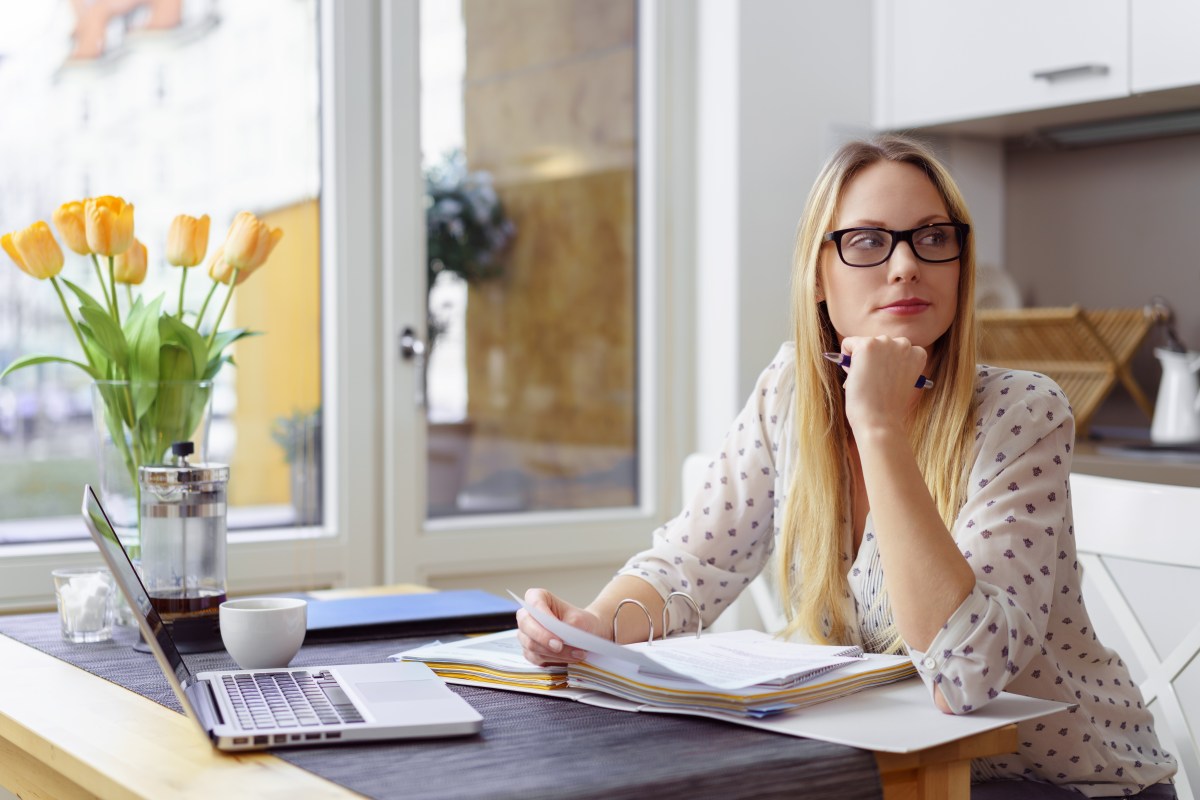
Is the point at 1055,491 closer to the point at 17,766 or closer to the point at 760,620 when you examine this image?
the point at 17,766

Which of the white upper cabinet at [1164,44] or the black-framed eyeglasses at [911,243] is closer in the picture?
the black-framed eyeglasses at [911,243]

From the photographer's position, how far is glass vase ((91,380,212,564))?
4.92ft

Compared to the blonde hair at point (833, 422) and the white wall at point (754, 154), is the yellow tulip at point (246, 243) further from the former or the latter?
the white wall at point (754, 154)

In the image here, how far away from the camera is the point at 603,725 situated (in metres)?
1.03

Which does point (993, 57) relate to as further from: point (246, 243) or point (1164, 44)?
point (246, 243)

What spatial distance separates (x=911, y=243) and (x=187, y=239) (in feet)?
2.88

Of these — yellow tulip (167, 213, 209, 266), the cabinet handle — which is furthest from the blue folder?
→ the cabinet handle

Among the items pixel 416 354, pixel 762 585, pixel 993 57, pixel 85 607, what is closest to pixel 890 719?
pixel 85 607

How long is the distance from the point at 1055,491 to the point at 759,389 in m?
0.45

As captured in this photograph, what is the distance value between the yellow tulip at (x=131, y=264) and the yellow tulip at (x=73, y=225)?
55 mm

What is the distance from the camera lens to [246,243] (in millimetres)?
1622

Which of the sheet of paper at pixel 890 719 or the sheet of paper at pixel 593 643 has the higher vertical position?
the sheet of paper at pixel 593 643

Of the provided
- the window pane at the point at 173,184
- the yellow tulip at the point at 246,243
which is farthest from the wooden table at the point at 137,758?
the window pane at the point at 173,184

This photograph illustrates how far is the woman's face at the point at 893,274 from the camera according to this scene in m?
1.36
